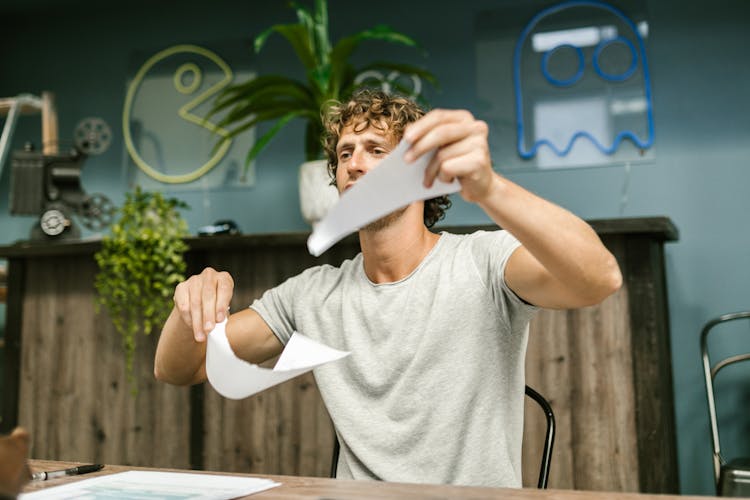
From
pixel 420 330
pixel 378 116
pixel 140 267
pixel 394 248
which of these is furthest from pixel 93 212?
pixel 420 330

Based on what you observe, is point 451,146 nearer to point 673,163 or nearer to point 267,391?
point 267,391

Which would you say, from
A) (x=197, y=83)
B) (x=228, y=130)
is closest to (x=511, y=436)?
(x=228, y=130)

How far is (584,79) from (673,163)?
476 millimetres

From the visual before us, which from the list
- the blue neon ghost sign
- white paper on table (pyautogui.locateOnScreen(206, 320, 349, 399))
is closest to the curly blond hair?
white paper on table (pyautogui.locateOnScreen(206, 320, 349, 399))

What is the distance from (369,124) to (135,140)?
213cm

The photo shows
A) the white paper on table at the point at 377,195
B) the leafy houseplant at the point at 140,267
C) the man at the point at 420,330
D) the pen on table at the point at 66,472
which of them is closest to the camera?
the white paper on table at the point at 377,195

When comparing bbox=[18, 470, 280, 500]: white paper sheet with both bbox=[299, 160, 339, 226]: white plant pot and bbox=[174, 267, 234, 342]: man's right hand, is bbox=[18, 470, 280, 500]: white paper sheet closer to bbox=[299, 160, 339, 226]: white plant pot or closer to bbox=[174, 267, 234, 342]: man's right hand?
bbox=[174, 267, 234, 342]: man's right hand

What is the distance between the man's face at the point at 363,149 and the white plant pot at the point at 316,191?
2.60 ft

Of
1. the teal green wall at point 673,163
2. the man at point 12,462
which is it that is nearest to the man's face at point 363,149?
the man at point 12,462

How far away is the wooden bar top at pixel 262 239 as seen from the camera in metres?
1.97

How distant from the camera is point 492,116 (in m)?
2.85

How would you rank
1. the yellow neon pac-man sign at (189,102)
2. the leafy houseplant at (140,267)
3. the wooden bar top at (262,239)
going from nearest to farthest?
the wooden bar top at (262,239) < the leafy houseplant at (140,267) < the yellow neon pac-man sign at (189,102)

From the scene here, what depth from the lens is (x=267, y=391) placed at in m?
2.29

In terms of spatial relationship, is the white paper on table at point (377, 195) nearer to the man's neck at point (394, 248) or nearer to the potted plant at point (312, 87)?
the man's neck at point (394, 248)
